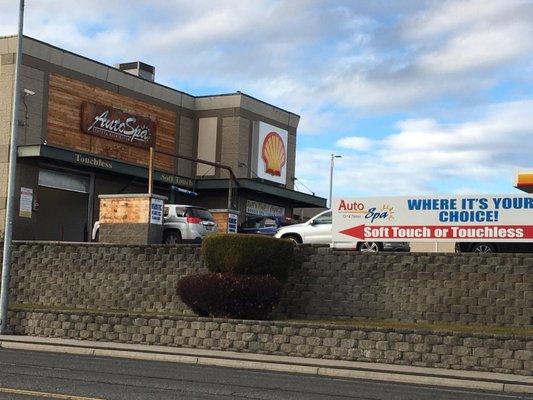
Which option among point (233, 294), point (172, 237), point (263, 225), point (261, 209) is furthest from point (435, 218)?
point (261, 209)

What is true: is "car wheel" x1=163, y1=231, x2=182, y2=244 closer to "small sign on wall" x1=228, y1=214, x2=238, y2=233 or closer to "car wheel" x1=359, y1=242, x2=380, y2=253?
"small sign on wall" x1=228, y1=214, x2=238, y2=233

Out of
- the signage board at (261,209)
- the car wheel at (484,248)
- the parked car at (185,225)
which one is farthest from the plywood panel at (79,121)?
the car wheel at (484,248)

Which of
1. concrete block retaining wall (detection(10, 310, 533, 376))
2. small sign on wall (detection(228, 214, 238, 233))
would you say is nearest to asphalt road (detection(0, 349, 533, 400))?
concrete block retaining wall (detection(10, 310, 533, 376))

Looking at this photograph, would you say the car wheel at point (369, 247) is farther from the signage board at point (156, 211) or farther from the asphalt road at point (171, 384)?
the asphalt road at point (171, 384)

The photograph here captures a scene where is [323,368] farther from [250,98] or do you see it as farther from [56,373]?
[250,98]

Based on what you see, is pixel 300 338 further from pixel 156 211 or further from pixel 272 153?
pixel 272 153

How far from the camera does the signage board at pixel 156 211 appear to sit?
2822cm

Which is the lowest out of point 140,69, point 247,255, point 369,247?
point 247,255

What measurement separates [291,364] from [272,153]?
32.7m

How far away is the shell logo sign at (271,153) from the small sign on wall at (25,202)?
616 inches

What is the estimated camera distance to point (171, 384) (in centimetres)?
1301

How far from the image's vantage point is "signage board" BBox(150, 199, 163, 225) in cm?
2822

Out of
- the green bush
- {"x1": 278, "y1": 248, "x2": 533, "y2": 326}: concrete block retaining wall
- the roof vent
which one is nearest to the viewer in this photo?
{"x1": 278, "y1": 248, "x2": 533, "y2": 326}: concrete block retaining wall

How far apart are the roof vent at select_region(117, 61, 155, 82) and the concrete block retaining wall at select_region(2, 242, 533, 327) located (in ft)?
66.0
